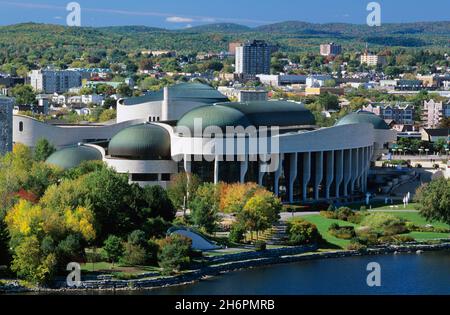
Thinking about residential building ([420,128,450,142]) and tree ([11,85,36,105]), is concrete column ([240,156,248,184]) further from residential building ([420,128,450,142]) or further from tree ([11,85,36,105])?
tree ([11,85,36,105])

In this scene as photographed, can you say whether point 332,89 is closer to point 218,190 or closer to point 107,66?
point 107,66

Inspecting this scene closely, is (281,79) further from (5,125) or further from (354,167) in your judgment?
(5,125)

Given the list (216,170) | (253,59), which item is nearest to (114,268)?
(216,170)

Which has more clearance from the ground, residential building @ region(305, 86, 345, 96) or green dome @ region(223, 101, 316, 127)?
green dome @ region(223, 101, 316, 127)

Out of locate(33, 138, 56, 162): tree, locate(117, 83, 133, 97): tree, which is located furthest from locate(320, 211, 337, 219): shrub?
locate(117, 83, 133, 97): tree
